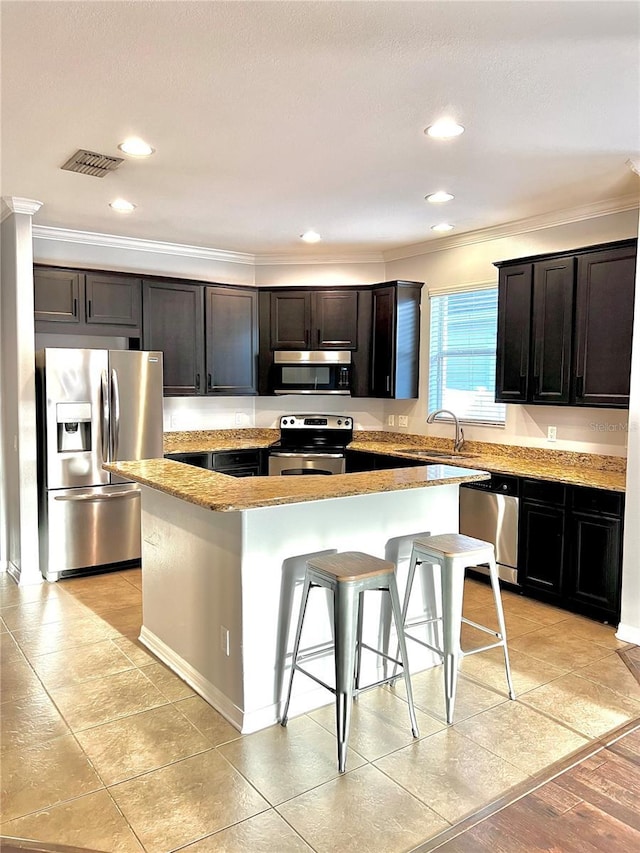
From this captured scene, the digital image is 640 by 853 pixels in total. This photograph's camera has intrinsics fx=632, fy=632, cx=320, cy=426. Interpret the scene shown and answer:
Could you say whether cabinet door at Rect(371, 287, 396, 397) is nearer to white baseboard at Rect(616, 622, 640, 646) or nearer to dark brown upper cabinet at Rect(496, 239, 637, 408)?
dark brown upper cabinet at Rect(496, 239, 637, 408)

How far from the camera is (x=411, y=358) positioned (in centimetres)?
577

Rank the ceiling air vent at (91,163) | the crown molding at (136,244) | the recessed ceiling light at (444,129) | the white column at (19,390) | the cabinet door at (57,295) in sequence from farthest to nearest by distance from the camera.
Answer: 1. the crown molding at (136,244)
2. the cabinet door at (57,295)
3. the white column at (19,390)
4. the ceiling air vent at (91,163)
5. the recessed ceiling light at (444,129)

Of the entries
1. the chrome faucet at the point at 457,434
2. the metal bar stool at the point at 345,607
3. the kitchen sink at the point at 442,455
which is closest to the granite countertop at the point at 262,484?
the metal bar stool at the point at 345,607

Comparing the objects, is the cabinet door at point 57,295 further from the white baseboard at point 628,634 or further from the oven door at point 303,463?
the white baseboard at point 628,634

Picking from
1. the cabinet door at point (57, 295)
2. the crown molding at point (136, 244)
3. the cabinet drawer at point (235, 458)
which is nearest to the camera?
the cabinet door at point (57, 295)

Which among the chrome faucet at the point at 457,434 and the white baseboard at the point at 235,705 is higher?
the chrome faucet at the point at 457,434

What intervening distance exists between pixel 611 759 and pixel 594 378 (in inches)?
91.9

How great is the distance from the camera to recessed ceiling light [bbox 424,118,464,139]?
9.59 ft

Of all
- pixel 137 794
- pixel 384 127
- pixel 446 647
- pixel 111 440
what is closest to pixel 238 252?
pixel 111 440

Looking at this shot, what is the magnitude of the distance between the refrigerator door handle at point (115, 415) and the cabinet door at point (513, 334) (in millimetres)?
2857

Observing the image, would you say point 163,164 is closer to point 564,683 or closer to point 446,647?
point 446,647

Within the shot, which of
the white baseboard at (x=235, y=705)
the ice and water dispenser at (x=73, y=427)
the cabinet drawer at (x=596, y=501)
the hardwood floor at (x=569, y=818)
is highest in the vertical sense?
the ice and water dispenser at (x=73, y=427)

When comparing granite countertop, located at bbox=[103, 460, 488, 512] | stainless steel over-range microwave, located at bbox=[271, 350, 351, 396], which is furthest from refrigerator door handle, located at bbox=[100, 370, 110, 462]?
stainless steel over-range microwave, located at bbox=[271, 350, 351, 396]

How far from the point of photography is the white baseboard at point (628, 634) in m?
3.57
